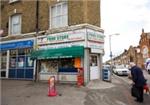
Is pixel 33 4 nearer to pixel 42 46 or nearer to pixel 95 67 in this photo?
pixel 42 46

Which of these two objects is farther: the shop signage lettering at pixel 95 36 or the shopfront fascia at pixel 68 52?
the shop signage lettering at pixel 95 36

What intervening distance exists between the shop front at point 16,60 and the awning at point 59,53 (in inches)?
65.7

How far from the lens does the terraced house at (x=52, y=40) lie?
1850cm

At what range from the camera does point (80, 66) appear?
60.2 feet

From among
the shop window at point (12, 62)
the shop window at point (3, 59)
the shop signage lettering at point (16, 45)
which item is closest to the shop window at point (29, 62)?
the shop signage lettering at point (16, 45)

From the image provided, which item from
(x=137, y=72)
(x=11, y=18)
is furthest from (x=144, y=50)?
(x=137, y=72)

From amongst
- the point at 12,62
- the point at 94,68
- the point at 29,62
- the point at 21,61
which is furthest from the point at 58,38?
the point at 12,62

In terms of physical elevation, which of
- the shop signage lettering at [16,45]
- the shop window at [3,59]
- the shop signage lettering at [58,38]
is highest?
the shop signage lettering at [58,38]

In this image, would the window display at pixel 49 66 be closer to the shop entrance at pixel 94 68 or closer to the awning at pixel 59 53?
the awning at pixel 59 53

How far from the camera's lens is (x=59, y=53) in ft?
61.8

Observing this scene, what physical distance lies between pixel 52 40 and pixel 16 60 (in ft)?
16.6

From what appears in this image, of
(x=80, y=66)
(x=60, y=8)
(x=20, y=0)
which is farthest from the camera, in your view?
(x=20, y=0)

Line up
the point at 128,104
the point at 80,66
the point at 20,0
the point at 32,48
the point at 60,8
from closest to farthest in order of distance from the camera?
the point at 128,104
the point at 80,66
the point at 60,8
the point at 32,48
the point at 20,0

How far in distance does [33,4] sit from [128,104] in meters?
13.8
